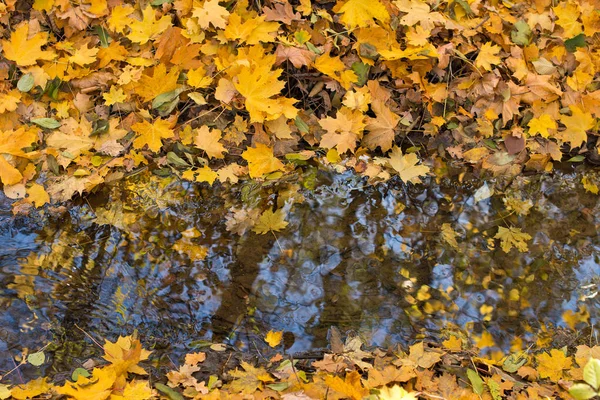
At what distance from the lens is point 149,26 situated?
273 cm

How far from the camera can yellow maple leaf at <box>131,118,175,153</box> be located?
8.72ft

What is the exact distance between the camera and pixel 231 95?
267 centimetres

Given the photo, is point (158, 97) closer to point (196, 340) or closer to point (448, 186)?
point (196, 340)

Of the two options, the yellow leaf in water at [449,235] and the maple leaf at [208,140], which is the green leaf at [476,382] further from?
the maple leaf at [208,140]

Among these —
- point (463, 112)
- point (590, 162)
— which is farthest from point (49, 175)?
point (590, 162)

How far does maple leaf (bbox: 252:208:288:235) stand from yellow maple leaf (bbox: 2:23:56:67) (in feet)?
4.51

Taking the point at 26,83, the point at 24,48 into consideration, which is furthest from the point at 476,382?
the point at 24,48

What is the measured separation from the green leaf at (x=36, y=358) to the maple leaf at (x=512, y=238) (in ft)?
6.95

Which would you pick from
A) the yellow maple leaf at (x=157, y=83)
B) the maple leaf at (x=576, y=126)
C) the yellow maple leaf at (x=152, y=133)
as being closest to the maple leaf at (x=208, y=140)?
the yellow maple leaf at (x=152, y=133)

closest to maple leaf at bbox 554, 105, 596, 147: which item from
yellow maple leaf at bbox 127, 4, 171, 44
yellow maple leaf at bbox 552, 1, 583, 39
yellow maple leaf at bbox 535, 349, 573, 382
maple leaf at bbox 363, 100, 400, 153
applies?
yellow maple leaf at bbox 552, 1, 583, 39

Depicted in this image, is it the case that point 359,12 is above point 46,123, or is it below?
above

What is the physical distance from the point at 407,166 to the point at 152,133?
52.9 inches

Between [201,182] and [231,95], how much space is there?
474 millimetres

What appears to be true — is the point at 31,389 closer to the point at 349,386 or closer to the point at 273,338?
the point at 273,338
